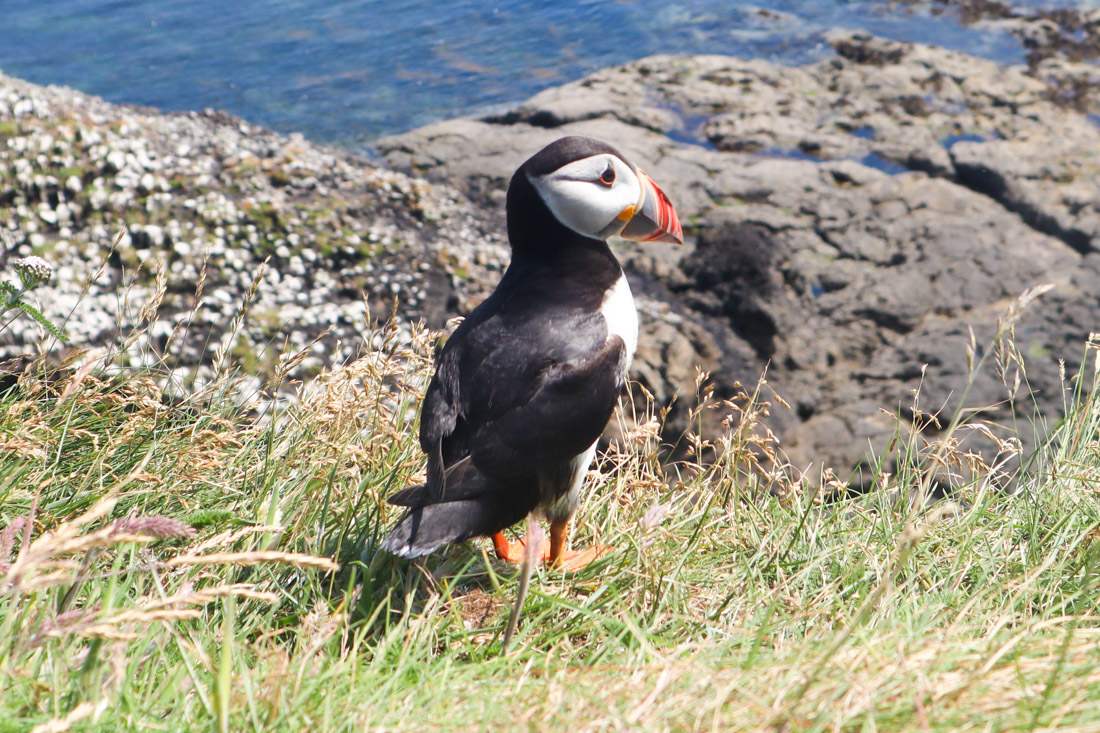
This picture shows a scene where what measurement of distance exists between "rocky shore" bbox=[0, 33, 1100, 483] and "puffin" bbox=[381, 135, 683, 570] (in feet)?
Answer: 4.95

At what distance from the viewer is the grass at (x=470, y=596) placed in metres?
1.58

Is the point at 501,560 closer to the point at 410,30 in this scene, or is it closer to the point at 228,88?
the point at 228,88

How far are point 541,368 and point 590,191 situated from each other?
2.22 ft

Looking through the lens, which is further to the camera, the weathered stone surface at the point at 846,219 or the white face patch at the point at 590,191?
the weathered stone surface at the point at 846,219

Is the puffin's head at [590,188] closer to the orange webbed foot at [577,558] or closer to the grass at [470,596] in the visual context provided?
the grass at [470,596]

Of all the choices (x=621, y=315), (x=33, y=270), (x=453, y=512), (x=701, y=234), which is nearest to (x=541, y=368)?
(x=621, y=315)

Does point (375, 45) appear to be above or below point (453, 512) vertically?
above

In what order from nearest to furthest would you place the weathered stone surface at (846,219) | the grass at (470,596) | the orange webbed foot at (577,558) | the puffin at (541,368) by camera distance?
the grass at (470,596), the puffin at (541,368), the orange webbed foot at (577,558), the weathered stone surface at (846,219)

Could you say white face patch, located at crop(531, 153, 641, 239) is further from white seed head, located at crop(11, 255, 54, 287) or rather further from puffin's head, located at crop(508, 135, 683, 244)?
white seed head, located at crop(11, 255, 54, 287)

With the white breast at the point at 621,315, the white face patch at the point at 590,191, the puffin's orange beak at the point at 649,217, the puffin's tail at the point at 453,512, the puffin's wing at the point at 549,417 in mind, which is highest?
the white face patch at the point at 590,191

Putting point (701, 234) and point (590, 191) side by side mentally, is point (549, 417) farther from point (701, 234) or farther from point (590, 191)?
point (701, 234)

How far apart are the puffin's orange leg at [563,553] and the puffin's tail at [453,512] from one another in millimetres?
206

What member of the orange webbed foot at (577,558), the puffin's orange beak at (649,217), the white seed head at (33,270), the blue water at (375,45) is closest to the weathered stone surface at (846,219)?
the blue water at (375,45)

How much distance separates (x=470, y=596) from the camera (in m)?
2.76
